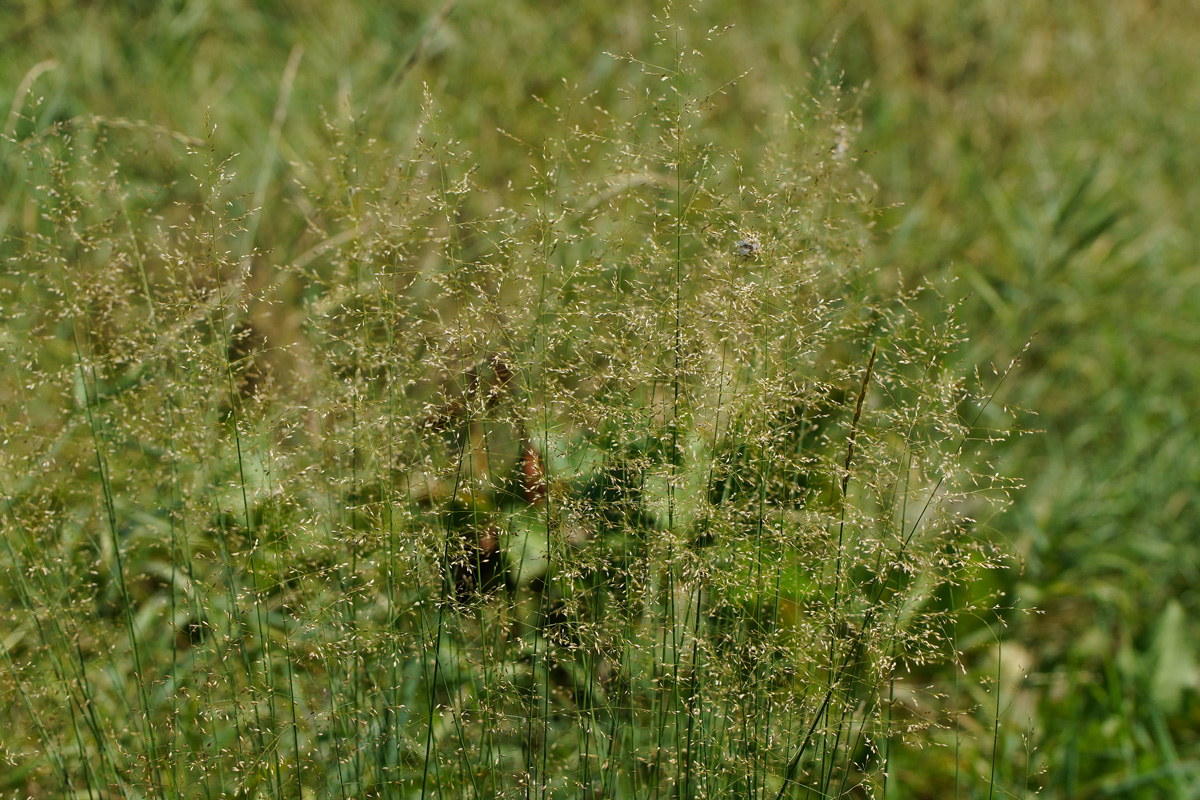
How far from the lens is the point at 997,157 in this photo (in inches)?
136

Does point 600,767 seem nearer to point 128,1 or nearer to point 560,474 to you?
point 560,474

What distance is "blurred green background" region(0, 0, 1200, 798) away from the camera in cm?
Answer: 237

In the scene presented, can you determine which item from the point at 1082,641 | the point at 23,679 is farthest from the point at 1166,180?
the point at 23,679

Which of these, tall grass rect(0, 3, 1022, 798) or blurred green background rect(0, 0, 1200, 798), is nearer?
tall grass rect(0, 3, 1022, 798)

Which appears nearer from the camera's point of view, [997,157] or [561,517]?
[561,517]

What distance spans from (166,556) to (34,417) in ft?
1.45

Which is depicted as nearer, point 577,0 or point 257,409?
point 257,409

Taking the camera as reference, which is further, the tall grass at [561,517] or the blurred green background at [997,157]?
the blurred green background at [997,157]

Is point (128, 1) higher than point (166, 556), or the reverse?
point (128, 1)

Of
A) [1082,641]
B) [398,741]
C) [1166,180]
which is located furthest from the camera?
[1166,180]

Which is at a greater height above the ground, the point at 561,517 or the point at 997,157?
the point at 997,157

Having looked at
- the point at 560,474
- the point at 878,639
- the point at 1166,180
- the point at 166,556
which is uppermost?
the point at 1166,180

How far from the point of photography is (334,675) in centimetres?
142

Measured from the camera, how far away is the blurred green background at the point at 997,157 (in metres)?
2.37
